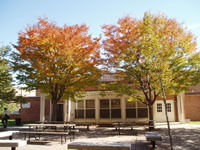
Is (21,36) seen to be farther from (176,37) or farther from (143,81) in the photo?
(176,37)

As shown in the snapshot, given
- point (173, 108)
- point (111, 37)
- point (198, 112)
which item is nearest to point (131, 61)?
point (111, 37)

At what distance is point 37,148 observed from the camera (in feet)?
27.7

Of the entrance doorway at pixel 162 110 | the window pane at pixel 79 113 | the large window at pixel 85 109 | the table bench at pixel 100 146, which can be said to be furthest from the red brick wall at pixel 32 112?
the table bench at pixel 100 146

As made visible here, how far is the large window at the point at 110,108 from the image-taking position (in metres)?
20.0

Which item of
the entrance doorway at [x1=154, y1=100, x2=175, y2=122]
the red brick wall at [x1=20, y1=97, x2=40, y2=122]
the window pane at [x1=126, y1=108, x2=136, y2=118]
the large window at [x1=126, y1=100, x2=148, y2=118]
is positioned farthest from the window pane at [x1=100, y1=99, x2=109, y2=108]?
the red brick wall at [x1=20, y1=97, x2=40, y2=122]

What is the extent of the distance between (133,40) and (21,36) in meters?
8.16

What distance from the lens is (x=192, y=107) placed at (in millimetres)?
23344

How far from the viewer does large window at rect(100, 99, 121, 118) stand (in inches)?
787

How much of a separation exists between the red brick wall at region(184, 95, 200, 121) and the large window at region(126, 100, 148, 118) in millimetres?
6990

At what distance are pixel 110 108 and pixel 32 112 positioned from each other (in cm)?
1327

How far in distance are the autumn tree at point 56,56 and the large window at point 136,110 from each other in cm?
637

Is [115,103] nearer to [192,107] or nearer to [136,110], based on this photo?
Answer: [136,110]

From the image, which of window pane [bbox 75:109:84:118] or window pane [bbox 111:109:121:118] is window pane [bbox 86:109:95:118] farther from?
window pane [bbox 111:109:121:118]

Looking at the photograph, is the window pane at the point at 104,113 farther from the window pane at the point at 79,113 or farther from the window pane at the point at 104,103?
the window pane at the point at 79,113
